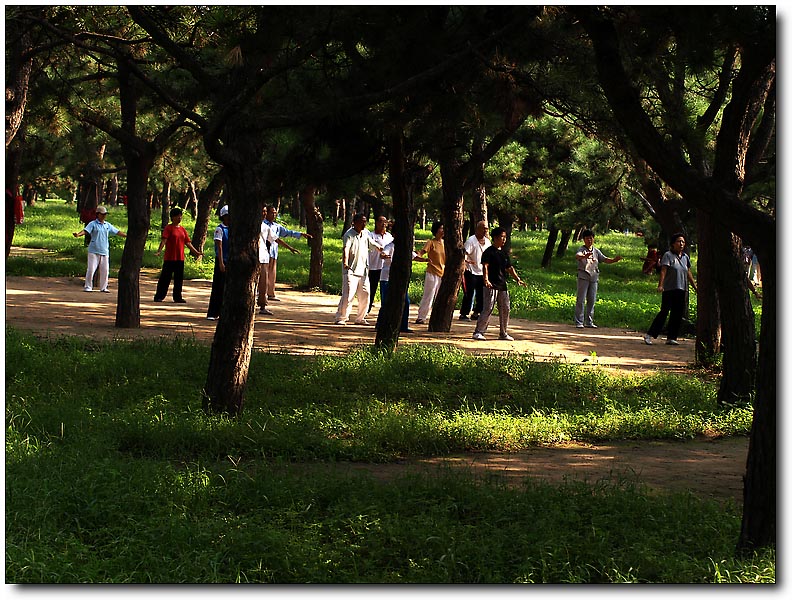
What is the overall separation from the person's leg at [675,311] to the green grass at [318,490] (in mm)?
5197

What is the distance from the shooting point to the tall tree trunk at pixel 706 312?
13.1 m

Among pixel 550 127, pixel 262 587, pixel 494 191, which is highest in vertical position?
pixel 550 127

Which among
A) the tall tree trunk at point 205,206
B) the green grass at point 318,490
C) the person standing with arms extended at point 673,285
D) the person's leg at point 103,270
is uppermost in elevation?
the tall tree trunk at point 205,206

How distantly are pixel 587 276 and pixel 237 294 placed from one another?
31.7 ft

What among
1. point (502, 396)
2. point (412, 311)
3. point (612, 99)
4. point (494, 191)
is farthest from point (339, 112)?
point (494, 191)

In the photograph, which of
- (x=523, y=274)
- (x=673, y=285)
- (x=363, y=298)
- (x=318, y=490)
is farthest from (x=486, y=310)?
(x=523, y=274)

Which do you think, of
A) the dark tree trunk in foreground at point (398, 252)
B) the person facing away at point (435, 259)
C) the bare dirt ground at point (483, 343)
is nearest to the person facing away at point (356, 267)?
the bare dirt ground at point (483, 343)

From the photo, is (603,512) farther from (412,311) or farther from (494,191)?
(494,191)

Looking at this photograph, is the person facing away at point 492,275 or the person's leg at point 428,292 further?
the person's leg at point 428,292

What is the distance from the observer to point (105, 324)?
45.9ft

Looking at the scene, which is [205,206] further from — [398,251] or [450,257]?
[398,251]

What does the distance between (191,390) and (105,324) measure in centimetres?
500

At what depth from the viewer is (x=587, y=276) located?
17.1 m

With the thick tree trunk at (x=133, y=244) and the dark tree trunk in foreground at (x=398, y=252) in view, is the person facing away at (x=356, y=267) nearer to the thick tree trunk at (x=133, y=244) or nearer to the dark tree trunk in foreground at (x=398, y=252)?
the dark tree trunk in foreground at (x=398, y=252)
